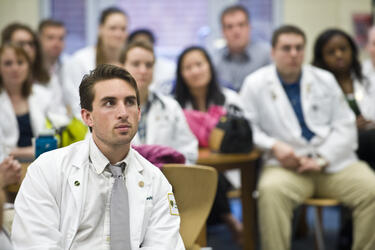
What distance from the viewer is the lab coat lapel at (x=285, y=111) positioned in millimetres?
3389

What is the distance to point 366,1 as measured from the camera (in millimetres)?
5711

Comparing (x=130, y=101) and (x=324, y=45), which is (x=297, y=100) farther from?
(x=130, y=101)

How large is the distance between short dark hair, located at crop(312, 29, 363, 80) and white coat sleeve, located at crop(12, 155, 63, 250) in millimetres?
2612

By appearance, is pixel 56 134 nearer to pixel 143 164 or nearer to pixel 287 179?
pixel 143 164

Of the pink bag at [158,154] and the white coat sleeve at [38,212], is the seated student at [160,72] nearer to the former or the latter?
the pink bag at [158,154]

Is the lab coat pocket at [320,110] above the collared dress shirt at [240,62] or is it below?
below

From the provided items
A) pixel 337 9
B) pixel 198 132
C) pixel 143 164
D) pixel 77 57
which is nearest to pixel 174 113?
pixel 198 132

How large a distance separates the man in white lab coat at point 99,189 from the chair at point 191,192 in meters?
0.21

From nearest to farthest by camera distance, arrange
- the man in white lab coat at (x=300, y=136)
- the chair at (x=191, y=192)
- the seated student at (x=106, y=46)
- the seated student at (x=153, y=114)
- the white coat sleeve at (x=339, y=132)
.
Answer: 1. the chair at (x=191, y=192)
2. the seated student at (x=153, y=114)
3. the man in white lab coat at (x=300, y=136)
4. the white coat sleeve at (x=339, y=132)
5. the seated student at (x=106, y=46)

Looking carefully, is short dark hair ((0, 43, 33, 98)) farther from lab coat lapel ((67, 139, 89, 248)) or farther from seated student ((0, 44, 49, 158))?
lab coat lapel ((67, 139, 89, 248))

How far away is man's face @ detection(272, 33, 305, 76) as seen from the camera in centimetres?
339

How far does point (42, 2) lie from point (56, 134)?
4.10 m

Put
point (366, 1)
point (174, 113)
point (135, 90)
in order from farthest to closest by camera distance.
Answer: point (366, 1)
point (174, 113)
point (135, 90)

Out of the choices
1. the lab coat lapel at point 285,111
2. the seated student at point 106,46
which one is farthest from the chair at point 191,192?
the seated student at point 106,46
